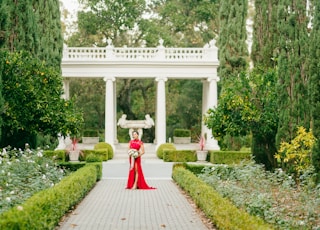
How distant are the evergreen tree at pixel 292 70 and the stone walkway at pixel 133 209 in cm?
426

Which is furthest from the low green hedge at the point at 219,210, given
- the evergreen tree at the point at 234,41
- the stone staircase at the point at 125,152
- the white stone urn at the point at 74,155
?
the evergreen tree at the point at 234,41

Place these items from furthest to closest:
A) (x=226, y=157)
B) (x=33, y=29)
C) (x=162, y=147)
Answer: (x=162, y=147), (x=226, y=157), (x=33, y=29)

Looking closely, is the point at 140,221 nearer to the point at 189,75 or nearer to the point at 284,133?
the point at 284,133

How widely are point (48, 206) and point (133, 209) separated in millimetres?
3685

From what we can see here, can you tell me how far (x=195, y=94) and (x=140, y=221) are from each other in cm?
3569

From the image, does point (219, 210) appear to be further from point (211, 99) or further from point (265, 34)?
point (211, 99)

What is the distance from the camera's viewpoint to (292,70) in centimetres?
1841

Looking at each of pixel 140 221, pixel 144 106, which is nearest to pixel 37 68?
pixel 140 221

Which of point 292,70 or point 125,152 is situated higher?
point 292,70

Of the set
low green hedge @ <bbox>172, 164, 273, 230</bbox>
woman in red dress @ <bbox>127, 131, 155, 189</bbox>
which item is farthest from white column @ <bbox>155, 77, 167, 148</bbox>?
low green hedge @ <bbox>172, 164, 273, 230</bbox>

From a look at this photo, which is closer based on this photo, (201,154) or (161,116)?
(201,154)

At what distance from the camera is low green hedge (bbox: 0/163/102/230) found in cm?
800

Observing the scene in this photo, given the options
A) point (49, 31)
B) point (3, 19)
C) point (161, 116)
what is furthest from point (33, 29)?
point (161, 116)

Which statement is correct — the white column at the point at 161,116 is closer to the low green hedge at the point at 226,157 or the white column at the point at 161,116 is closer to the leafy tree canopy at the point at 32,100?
the low green hedge at the point at 226,157
